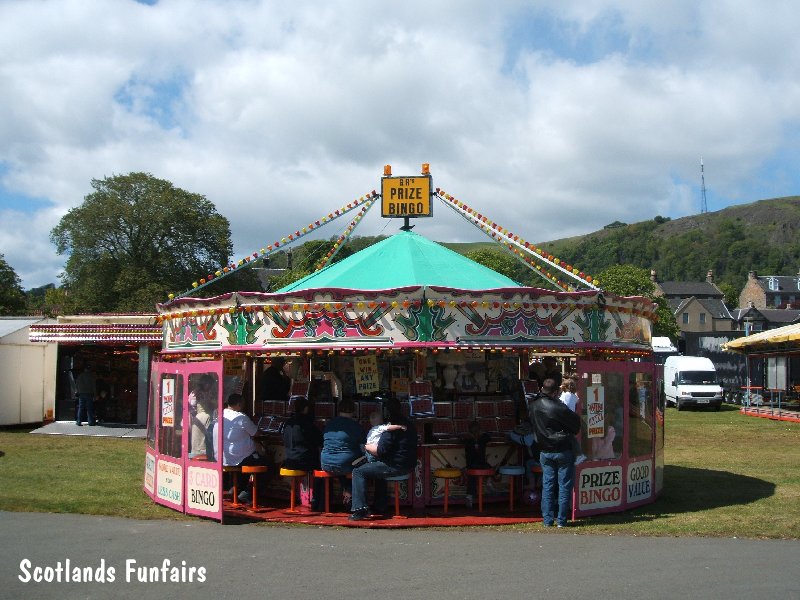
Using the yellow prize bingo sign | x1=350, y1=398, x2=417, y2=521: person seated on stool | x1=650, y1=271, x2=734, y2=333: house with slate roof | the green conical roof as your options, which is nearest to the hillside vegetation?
x1=650, y1=271, x2=734, y2=333: house with slate roof

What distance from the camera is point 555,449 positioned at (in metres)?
9.83

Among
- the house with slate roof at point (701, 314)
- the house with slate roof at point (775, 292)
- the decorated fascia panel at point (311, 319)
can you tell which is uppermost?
the house with slate roof at point (775, 292)

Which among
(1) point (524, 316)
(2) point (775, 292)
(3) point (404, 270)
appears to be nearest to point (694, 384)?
(3) point (404, 270)

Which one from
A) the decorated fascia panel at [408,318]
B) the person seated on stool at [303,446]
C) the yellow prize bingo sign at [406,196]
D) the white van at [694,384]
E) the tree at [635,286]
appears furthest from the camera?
the tree at [635,286]

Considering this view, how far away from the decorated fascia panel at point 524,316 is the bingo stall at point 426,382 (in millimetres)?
17

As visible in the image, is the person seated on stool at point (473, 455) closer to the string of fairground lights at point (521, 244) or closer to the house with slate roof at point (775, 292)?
the string of fairground lights at point (521, 244)

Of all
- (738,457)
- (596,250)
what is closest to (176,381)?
(738,457)

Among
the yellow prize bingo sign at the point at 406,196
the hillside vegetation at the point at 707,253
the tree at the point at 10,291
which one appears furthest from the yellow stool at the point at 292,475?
the hillside vegetation at the point at 707,253

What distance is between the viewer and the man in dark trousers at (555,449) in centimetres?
982

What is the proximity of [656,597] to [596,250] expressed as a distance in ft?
621

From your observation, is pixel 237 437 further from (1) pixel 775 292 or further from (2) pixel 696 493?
(1) pixel 775 292

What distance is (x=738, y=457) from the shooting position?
693 inches

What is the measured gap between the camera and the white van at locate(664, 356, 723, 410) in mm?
32750

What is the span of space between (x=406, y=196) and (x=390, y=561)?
25.5ft
